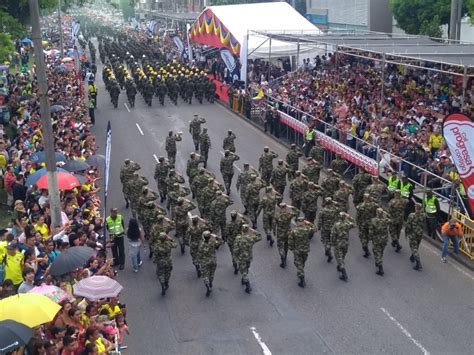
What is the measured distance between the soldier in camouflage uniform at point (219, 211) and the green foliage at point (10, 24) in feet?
42.8

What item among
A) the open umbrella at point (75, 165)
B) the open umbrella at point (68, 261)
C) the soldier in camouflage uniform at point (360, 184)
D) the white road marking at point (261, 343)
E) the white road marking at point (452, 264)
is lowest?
the white road marking at point (452, 264)

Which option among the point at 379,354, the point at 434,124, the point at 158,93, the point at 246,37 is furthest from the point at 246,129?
the point at 379,354

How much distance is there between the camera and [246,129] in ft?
88.2

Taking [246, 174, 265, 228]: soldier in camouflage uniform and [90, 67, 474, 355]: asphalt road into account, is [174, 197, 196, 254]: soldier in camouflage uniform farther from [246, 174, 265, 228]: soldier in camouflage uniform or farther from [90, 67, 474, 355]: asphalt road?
[246, 174, 265, 228]: soldier in camouflage uniform

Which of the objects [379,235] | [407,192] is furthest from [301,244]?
[407,192]

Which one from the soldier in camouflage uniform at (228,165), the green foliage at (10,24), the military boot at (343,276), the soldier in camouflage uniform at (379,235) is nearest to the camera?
the military boot at (343,276)

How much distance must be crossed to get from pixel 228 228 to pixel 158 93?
1936cm

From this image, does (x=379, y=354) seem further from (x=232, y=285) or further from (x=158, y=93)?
(x=158, y=93)

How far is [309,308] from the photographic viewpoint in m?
11.7

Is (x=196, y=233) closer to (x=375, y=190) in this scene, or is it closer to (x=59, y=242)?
(x=59, y=242)

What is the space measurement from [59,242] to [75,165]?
4100mm

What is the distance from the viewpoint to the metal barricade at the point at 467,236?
1385 cm

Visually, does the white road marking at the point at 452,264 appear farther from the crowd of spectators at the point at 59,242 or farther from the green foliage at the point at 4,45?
the green foliage at the point at 4,45

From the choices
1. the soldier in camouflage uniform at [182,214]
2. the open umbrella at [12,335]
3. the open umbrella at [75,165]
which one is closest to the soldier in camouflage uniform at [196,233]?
the soldier in camouflage uniform at [182,214]
